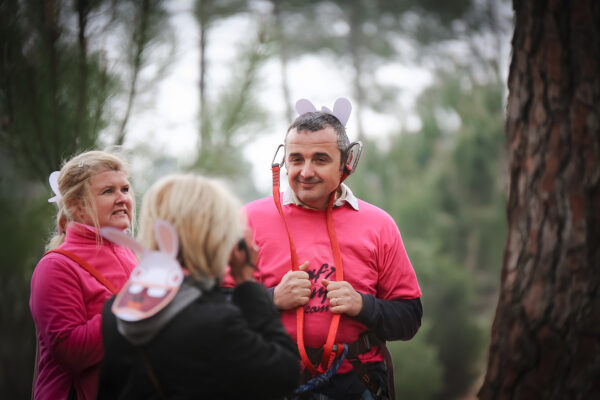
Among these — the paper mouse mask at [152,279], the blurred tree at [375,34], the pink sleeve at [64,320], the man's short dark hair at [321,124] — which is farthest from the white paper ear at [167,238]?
the blurred tree at [375,34]

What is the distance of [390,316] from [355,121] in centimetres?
861

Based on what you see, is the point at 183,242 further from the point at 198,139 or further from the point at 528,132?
the point at 528,132

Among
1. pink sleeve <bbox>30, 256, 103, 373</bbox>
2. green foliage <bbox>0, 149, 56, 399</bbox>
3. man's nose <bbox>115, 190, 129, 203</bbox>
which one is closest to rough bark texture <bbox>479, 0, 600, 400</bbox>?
pink sleeve <bbox>30, 256, 103, 373</bbox>

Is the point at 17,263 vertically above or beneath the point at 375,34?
beneath

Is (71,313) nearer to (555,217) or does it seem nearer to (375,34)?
(555,217)

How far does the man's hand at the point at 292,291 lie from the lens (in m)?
2.11

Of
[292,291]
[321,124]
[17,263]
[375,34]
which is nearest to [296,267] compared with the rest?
[292,291]

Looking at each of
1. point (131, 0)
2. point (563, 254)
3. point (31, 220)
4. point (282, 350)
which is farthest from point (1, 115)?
point (563, 254)

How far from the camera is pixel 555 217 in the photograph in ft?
6.02

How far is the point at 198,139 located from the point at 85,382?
1.22 meters

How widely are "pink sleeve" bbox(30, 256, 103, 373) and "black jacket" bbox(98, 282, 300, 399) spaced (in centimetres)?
38

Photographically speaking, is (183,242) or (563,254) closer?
(183,242)

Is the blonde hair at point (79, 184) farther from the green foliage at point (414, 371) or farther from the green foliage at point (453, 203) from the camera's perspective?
the green foliage at point (453, 203)

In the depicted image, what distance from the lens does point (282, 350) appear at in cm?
156
